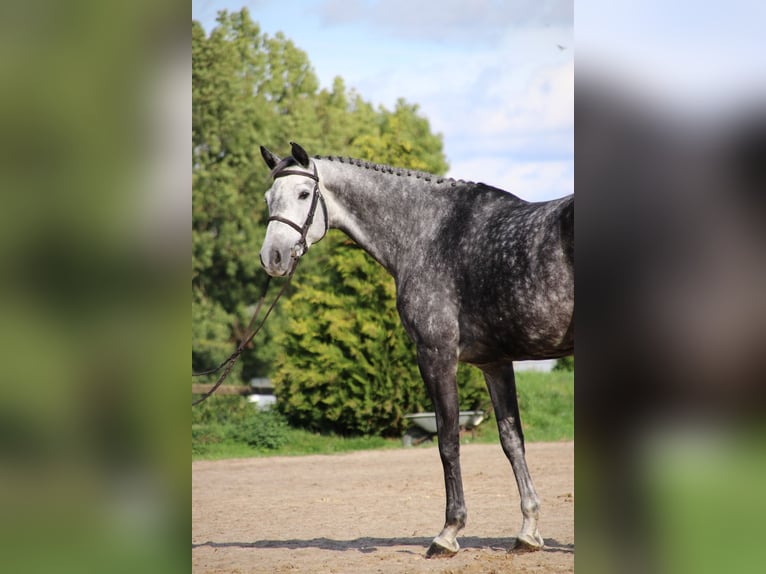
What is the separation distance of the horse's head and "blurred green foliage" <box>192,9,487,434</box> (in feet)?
20.2

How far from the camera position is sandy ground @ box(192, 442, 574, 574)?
4.74 metres

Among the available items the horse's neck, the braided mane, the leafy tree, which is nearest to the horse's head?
the horse's neck

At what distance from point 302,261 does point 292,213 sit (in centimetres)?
1307

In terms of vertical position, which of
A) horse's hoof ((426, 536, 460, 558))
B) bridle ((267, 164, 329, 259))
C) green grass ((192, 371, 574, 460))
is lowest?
green grass ((192, 371, 574, 460))

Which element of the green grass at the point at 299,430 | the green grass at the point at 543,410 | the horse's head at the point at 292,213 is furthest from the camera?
the green grass at the point at 543,410

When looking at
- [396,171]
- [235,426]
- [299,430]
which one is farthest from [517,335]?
[235,426]

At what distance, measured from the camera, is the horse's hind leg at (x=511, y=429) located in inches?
190

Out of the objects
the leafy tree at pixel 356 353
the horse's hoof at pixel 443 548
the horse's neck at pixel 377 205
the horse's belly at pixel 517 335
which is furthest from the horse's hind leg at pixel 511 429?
the leafy tree at pixel 356 353

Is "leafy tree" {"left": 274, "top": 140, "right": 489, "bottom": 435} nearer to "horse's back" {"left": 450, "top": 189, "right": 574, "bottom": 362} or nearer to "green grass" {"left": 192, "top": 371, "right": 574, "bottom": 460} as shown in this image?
"green grass" {"left": 192, "top": 371, "right": 574, "bottom": 460}

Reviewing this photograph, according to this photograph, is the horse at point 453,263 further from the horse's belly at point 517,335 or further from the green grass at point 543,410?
the green grass at point 543,410

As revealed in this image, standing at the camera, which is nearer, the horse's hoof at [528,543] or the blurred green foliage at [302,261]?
the horse's hoof at [528,543]

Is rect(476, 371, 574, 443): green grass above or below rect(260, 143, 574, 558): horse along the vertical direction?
below
